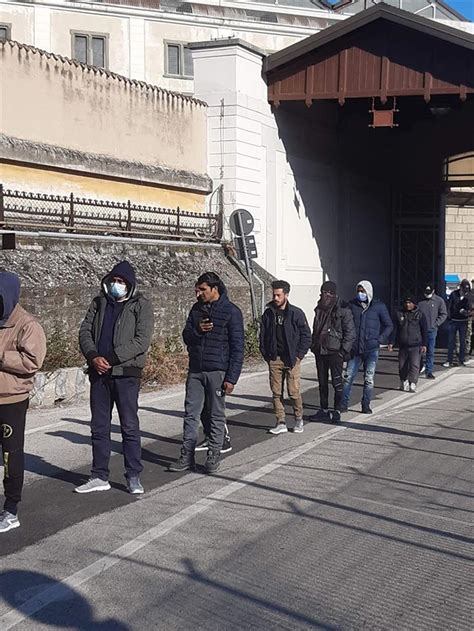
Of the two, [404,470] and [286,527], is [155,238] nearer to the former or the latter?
[404,470]

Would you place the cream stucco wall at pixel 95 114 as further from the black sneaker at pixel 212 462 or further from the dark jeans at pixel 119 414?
the dark jeans at pixel 119 414

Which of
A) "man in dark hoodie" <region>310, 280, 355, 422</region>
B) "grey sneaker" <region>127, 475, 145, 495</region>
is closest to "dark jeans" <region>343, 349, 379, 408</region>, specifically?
"man in dark hoodie" <region>310, 280, 355, 422</region>

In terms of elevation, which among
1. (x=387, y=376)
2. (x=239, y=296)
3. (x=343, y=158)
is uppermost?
(x=343, y=158)

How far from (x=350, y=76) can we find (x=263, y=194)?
370 centimetres

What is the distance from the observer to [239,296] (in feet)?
69.0

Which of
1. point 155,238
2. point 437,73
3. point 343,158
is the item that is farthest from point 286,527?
point 343,158

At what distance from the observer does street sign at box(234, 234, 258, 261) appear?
2187 centimetres

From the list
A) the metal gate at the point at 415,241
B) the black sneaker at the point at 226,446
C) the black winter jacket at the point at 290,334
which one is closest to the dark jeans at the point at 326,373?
the black winter jacket at the point at 290,334

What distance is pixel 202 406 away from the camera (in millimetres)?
9219

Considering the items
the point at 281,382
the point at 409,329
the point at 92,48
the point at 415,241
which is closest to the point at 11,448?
the point at 281,382

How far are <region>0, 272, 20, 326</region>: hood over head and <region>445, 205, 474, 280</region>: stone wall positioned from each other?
139 ft

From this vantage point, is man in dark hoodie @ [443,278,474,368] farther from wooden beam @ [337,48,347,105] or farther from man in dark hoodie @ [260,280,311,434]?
man in dark hoodie @ [260,280,311,434]

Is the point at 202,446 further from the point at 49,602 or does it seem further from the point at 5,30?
the point at 5,30

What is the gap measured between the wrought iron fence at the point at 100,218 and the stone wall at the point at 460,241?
88.9 feet
